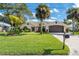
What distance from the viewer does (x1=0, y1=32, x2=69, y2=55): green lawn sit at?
7.73 meters

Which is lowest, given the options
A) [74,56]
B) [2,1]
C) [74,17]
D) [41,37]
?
[74,56]

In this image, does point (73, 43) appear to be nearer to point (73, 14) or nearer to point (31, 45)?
point (73, 14)

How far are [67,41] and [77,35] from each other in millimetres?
305

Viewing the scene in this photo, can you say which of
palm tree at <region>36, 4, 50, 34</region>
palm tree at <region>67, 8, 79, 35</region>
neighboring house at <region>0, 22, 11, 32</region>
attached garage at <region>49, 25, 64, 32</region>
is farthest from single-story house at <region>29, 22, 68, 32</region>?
neighboring house at <region>0, 22, 11, 32</region>

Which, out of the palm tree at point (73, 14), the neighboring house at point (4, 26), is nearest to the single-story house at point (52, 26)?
the palm tree at point (73, 14)

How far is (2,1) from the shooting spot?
7656 mm

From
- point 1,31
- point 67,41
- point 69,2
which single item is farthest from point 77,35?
point 1,31

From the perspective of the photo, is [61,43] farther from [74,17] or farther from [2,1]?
[2,1]

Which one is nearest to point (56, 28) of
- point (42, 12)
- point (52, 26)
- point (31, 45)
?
point (52, 26)

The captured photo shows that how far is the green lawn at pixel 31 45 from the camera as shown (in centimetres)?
773

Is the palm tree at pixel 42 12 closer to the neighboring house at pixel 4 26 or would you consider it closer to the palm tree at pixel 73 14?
the palm tree at pixel 73 14

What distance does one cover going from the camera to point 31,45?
7.78 metres

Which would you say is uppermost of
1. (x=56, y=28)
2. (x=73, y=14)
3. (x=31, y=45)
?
(x=73, y=14)

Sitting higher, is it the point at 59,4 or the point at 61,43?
the point at 59,4
